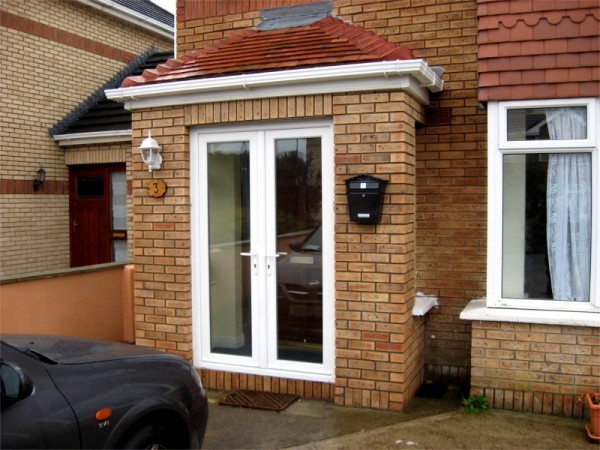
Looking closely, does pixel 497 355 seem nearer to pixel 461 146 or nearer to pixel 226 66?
pixel 461 146

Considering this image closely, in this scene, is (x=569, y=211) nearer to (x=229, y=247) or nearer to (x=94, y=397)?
(x=229, y=247)

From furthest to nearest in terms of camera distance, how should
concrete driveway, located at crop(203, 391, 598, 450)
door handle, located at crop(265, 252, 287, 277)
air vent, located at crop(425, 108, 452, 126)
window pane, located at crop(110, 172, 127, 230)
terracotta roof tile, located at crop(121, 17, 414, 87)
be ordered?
window pane, located at crop(110, 172, 127, 230) < air vent, located at crop(425, 108, 452, 126) < door handle, located at crop(265, 252, 287, 277) < terracotta roof tile, located at crop(121, 17, 414, 87) < concrete driveway, located at crop(203, 391, 598, 450)

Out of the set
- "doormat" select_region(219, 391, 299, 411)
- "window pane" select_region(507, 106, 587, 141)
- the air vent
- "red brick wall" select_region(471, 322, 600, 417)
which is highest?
the air vent

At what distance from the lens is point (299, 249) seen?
5.57m

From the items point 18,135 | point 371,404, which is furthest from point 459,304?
point 18,135

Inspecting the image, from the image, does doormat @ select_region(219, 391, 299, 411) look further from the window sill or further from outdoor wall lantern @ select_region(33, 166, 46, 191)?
outdoor wall lantern @ select_region(33, 166, 46, 191)

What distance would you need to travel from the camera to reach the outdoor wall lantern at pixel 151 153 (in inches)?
226

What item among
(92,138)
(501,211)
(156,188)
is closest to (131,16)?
(92,138)

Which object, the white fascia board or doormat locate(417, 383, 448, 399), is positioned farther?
the white fascia board

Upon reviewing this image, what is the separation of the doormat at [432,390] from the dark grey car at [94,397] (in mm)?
2481

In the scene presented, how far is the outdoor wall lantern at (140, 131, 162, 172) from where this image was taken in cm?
573

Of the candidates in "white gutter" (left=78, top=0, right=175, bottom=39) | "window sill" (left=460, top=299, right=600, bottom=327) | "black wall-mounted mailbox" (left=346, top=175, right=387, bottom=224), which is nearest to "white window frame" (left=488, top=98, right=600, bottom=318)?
"window sill" (left=460, top=299, right=600, bottom=327)

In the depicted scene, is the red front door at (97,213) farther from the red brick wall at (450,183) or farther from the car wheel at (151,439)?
the car wheel at (151,439)

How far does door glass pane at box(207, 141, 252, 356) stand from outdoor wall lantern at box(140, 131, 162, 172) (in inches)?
19.4
